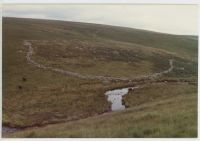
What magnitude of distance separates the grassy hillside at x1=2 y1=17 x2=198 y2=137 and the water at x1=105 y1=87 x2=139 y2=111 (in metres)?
0.16

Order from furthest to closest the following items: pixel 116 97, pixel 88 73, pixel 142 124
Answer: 1. pixel 116 97
2. pixel 88 73
3. pixel 142 124

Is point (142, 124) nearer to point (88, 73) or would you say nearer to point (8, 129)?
point (88, 73)

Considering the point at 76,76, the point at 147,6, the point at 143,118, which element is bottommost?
the point at 143,118

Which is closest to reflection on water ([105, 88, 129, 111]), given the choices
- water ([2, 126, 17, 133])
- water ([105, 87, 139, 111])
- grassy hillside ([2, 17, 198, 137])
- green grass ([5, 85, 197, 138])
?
water ([105, 87, 139, 111])

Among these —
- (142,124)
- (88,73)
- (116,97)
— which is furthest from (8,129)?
(142,124)

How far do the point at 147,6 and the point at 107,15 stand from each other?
1.30 meters

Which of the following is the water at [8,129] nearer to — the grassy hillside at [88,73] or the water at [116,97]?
the grassy hillside at [88,73]

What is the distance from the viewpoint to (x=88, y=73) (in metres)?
15.5

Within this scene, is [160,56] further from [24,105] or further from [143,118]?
[24,105]

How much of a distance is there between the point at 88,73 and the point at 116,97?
119 centimetres

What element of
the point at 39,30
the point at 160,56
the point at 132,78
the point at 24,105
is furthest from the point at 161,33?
the point at 24,105

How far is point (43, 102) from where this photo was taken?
1519 cm

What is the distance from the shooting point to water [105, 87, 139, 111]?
1544 centimetres

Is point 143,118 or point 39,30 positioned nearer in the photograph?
point 143,118
